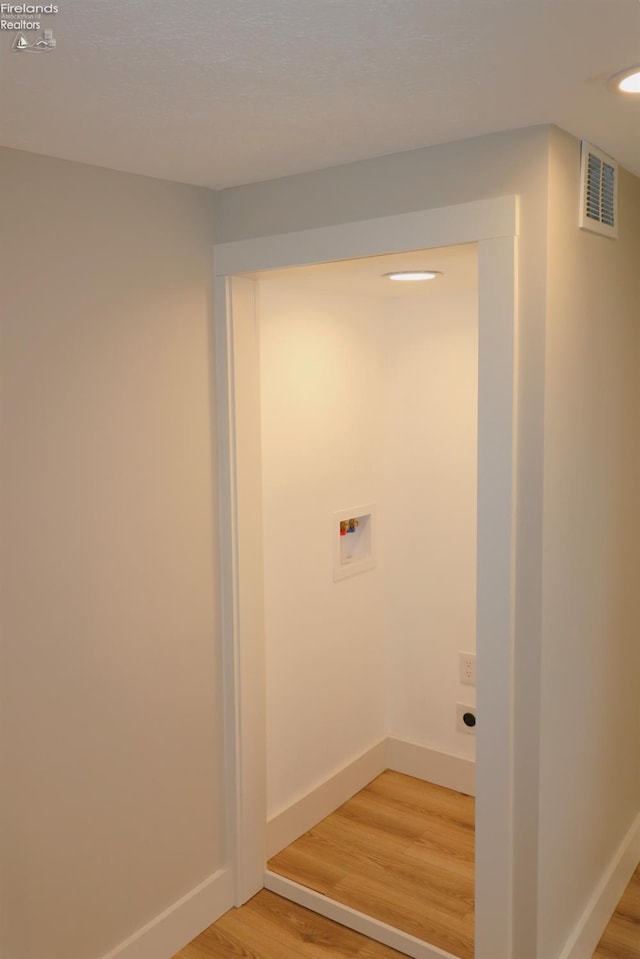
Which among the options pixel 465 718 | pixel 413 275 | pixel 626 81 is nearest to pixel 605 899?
pixel 465 718

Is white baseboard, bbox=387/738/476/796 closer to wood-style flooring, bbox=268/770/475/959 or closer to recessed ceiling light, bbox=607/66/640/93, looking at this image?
wood-style flooring, bbox=268/770/475/959

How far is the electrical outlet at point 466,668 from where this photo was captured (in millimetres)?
3570

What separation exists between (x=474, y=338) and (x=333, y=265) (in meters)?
1.15

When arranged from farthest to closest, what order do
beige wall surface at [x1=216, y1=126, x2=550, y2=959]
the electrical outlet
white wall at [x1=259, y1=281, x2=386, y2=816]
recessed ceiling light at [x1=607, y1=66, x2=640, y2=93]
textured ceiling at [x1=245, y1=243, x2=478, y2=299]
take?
the electrical outlet → white wall at [x1=259, y1=281, x2=386, y2=816] → textured ceiling at [x1=245, y1=243, x2=478, y2=299] → beige wall surface at [x1=216, y1=126, x2=550, y2=959] → recessed ceiling light at [x1=607, y1=66, x2=640, y2=93]

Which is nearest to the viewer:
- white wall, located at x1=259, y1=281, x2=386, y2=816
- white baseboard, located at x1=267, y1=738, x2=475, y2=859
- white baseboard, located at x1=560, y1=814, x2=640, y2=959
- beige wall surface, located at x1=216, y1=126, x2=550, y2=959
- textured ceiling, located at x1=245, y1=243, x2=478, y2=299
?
beige wall surface, located at x1=216, y1=126, x2=550, y2=959

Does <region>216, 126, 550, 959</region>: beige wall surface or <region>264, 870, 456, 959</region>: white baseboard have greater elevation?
<region>216, 126, 550, 959</region>: beige wall surface

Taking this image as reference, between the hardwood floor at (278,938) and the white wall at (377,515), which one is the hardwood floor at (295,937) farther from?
the white wall at (377,515)

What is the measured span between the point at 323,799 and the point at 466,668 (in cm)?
81

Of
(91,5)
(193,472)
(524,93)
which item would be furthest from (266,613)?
(91,5)

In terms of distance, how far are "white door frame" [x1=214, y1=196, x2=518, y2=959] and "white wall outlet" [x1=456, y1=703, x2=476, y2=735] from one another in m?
1.20

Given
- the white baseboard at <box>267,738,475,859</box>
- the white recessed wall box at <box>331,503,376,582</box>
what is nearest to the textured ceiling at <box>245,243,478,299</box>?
the white recessed wall box at <box>331,503,376,582</box>

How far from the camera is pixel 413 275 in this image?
288 cm

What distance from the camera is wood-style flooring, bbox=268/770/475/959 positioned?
109 inches

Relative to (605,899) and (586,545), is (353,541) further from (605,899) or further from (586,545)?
(605,899)
